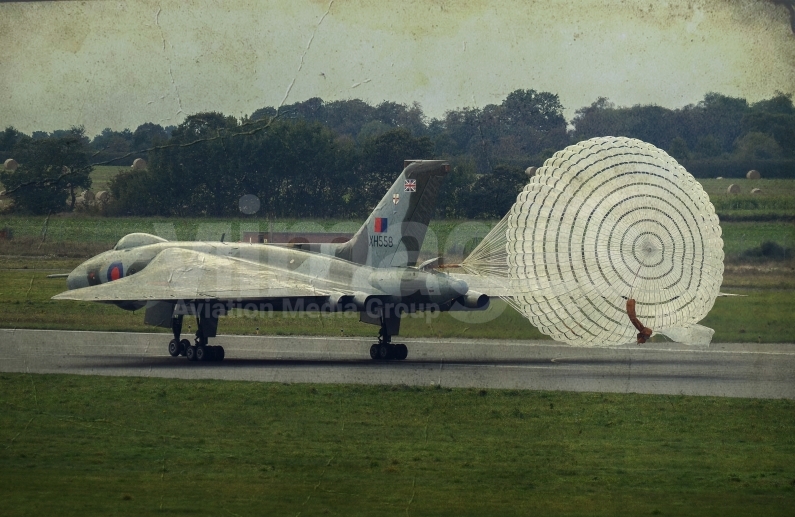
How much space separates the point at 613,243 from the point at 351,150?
1043cm

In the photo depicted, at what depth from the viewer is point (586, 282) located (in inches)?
955

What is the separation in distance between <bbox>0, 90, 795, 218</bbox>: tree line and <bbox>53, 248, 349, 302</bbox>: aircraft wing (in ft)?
9.40

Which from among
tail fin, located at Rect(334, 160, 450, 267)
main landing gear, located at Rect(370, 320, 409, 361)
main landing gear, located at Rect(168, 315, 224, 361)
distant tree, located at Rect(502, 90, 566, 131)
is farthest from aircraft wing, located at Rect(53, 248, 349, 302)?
distant tree, located at Rect(502, 90, 566, 131)

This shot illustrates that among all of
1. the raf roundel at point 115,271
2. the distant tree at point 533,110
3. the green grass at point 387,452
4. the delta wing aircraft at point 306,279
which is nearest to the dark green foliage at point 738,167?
the distant tree at point 533,110

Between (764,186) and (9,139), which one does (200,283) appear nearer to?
(9,139)

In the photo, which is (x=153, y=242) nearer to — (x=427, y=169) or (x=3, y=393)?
(x=427, y=169)

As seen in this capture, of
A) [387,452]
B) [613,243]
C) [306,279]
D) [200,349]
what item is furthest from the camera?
[306,279]

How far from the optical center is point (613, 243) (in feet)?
75.4

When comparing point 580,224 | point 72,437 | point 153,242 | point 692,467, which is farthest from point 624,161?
point 153,242

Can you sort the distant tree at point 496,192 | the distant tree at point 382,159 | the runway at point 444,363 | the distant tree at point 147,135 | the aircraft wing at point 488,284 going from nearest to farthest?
the distant tree at point 147,135 < the runway at point 444,363 < the distant tree at point 382,159 < the aircraft wing at point 488,284 < the distant tree at point 496,192

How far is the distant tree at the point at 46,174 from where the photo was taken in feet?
74.0

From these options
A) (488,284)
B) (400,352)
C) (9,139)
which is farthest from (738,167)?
(9,139)

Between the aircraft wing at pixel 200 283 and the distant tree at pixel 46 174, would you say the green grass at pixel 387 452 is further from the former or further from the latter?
the aircraft wing at pixel 200 283

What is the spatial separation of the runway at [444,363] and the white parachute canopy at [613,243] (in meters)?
2.78
